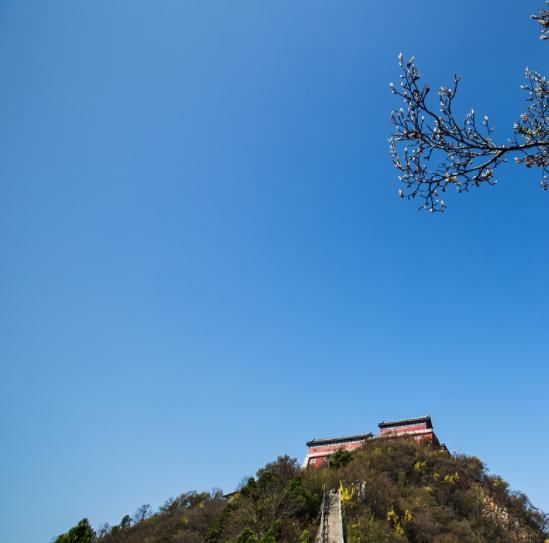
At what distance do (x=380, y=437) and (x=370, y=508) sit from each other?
1537cm

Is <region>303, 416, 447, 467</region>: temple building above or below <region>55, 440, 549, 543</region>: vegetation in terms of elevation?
above

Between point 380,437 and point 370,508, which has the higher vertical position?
point 380,437

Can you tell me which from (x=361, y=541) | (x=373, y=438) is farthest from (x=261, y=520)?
(x=373, y=438)

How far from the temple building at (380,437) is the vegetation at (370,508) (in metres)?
2.51

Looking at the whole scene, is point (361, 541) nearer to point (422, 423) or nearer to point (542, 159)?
point (542, 159)

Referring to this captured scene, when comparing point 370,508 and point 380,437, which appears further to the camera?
point 380,437

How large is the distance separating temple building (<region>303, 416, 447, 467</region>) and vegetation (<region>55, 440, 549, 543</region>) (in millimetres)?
2506

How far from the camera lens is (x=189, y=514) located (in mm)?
25609

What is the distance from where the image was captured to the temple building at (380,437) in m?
33.1

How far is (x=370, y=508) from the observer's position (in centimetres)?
1988

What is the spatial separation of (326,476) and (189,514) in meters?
10.5

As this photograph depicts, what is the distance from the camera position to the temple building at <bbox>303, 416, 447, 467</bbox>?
3309 centimetres

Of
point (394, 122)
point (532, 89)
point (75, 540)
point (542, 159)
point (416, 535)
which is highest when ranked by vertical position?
point (532, 89)

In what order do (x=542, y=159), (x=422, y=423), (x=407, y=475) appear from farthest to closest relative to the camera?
(x=422, y=423) < (x=407, y=475) < (x=542, y=159)
